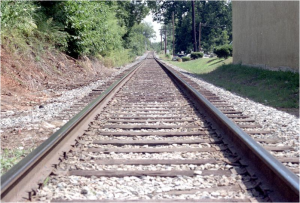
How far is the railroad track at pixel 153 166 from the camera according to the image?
9.43 ft

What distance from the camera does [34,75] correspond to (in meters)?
11.0

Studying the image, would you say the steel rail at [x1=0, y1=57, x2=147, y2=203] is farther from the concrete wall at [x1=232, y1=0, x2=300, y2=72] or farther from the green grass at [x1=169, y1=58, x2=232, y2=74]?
the green grass at [x1=169, y1=58, x2=232, y2=74]

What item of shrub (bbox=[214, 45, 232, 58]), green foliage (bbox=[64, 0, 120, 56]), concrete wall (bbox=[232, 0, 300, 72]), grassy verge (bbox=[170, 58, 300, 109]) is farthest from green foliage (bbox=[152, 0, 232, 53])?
grassy verge (bbox=[170, 58, 300, 109])

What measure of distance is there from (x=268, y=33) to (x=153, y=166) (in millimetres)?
12042

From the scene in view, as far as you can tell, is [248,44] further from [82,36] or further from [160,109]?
[160,109]

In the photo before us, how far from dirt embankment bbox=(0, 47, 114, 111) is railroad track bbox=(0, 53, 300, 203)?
11.6ft

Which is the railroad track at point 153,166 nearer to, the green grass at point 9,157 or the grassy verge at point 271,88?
the green grass at point 9,157

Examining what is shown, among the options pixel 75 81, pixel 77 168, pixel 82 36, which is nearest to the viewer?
pixel 77 168

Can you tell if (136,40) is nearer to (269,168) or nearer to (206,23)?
(206,23)

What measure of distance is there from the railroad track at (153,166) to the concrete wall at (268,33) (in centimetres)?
728

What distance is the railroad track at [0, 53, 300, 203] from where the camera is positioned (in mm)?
2873

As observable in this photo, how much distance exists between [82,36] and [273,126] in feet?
39.5

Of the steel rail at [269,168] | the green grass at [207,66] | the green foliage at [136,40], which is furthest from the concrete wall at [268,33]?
the green foliage at [136,40]

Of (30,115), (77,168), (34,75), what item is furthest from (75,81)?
(77,168)
